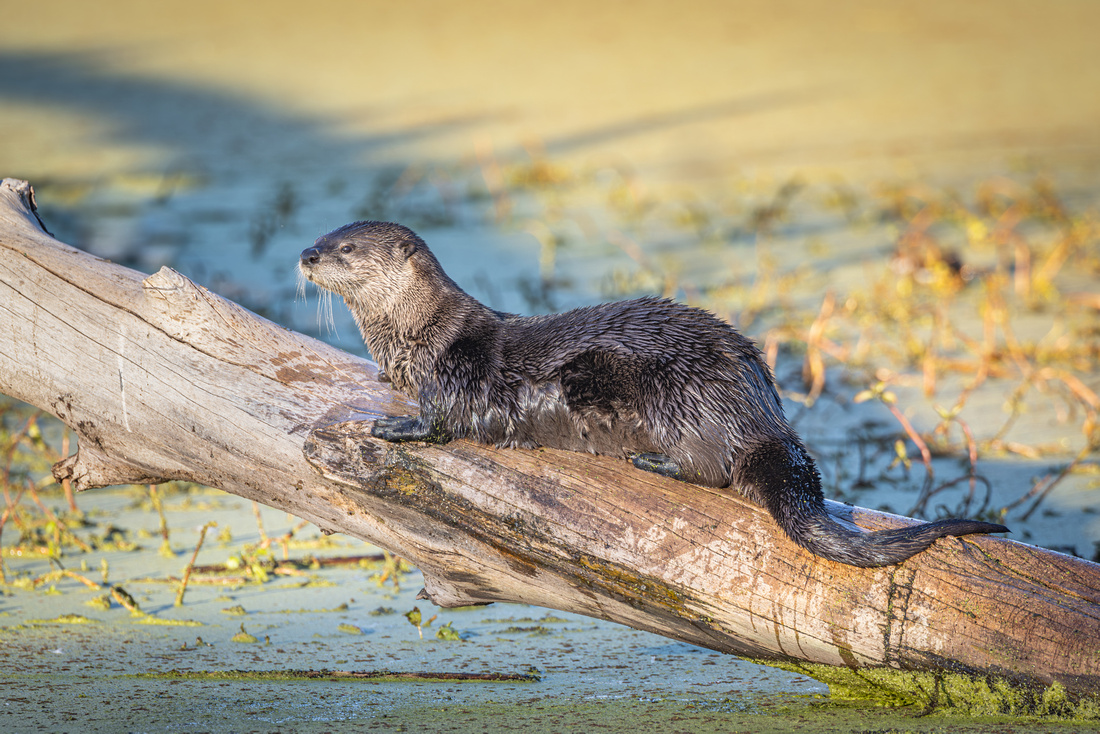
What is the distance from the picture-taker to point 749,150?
10.8 m

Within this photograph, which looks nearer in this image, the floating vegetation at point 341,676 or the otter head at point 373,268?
the floating vegetation at point 341,676

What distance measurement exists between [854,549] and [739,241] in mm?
5790

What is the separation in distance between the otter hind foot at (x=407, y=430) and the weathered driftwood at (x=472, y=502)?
0.03m

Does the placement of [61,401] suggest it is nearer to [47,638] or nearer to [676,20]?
[47,638]

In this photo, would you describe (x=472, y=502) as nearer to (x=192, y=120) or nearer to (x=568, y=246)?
(x=568, y=246)

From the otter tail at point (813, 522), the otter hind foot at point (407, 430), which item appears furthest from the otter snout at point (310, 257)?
the otter tail at point (813, 522)

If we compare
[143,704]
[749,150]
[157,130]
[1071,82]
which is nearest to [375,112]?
[157,130]

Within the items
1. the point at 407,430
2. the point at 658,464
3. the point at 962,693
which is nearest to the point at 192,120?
the point at 407,430

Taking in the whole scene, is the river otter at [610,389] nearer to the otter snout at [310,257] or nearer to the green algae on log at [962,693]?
the otter snout at [310,257]

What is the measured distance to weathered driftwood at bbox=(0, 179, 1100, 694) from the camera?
240 cm

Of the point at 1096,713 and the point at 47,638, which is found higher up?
the point at 1096,713

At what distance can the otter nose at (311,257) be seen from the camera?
3115 mm

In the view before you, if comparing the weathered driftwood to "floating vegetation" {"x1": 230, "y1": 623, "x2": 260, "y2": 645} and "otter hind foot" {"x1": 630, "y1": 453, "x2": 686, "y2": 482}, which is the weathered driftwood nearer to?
"otter hind foot" {"x1": 630, "y1": 453, "x2": 686, "y2": 482}

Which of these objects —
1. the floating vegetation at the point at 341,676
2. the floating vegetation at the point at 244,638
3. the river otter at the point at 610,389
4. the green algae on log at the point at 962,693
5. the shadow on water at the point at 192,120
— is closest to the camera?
the green algae on log at the point at 962,693
